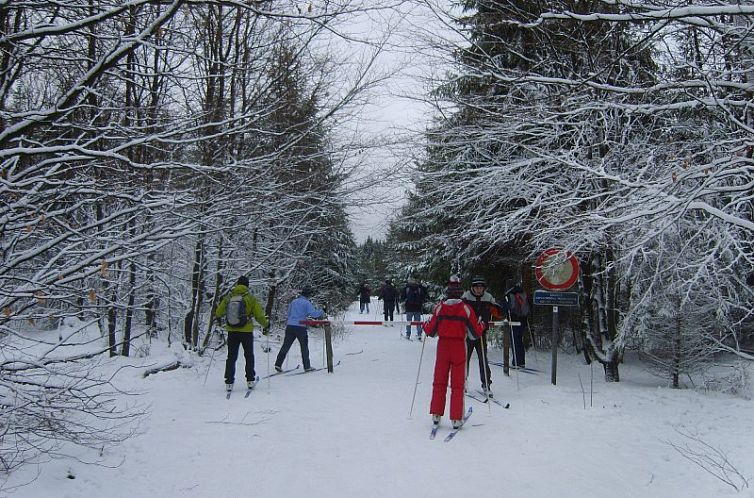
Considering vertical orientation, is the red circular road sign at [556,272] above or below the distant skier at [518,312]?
above

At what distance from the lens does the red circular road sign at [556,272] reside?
32.7 feet

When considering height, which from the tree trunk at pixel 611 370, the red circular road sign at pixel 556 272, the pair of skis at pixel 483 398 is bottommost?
the pair of skis at pixel 483 398

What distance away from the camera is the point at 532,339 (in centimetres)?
1688

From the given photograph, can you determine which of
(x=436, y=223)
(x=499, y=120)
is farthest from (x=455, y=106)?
(x=436, y=223)

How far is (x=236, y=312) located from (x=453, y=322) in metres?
4.09

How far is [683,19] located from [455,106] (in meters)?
6.33

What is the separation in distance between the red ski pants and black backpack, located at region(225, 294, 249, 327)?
3.85 metres

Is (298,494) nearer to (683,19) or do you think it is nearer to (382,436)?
(382,436)

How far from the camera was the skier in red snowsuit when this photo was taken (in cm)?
791

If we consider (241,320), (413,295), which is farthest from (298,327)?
(413,295)

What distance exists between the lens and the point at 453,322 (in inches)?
324

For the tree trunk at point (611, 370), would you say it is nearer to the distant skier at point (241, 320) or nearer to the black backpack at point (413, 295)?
the distant skier at point (241, 320)

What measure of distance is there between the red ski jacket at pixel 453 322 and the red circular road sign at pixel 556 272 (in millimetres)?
2106

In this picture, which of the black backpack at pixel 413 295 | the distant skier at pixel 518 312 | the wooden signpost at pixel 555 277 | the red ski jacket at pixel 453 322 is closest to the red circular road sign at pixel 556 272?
the wooden signpost at pixel 555 277
